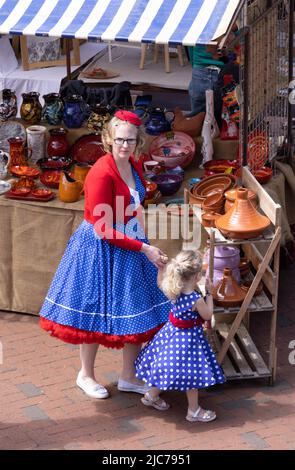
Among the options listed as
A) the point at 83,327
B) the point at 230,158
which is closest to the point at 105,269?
the point at 83,327

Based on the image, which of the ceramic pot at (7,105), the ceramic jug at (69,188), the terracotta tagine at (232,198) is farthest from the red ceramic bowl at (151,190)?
the ceramic pot at (7,105)

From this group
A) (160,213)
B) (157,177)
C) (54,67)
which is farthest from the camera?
(54,67)

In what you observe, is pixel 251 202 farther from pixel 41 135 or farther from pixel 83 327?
pixel 41 135

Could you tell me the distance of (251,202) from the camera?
509cm

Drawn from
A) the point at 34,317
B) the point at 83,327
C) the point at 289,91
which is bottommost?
the point at 34,317

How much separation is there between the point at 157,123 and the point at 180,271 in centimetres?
217

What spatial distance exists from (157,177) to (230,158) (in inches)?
24.2

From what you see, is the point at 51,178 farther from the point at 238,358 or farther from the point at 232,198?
the point at 238,358

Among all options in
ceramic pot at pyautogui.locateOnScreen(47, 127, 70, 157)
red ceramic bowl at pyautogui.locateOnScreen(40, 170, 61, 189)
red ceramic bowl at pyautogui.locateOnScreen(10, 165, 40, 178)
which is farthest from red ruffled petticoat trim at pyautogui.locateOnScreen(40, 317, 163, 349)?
ceramic pot at pyautogui.locateOnScreen(47, 127, 70, 157)

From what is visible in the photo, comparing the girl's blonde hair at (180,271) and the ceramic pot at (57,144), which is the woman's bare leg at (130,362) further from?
the ceramic pot at (57,144)

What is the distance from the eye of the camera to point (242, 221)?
4.87 meters

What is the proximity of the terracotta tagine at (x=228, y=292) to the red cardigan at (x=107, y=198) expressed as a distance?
63 cm

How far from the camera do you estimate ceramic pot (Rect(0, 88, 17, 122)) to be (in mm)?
6609

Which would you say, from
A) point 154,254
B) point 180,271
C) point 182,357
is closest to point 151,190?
point 154,254
